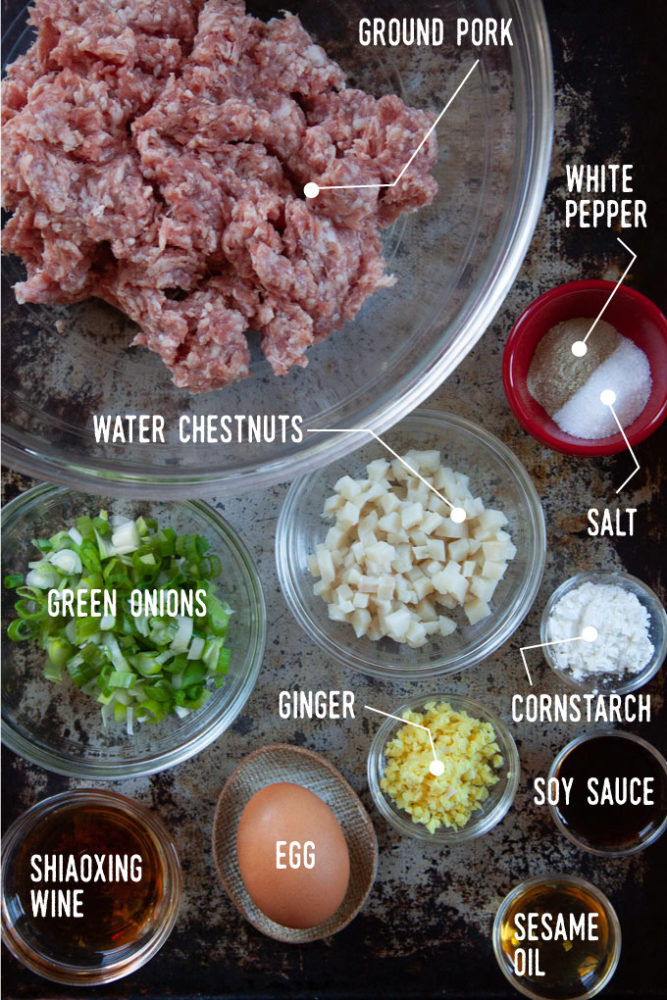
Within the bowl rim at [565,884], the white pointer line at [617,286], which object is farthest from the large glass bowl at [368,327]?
the bowl rim at [565,884]

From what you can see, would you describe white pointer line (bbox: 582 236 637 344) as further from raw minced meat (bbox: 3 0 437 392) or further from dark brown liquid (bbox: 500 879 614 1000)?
dark brown liquid (bbox: 500 879 614 1000)

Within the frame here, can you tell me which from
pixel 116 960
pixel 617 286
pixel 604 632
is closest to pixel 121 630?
pixel 116 960

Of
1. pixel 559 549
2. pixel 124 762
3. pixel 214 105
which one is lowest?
pixel 124 762

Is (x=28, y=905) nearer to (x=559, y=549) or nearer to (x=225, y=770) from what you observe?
(x=225, y=770)

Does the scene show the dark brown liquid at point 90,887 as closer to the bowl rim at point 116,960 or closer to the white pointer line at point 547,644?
the bowl rim at point 116,960

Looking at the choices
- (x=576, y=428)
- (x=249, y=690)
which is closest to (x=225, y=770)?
(x=249, y=690)

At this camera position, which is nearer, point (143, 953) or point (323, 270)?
point (323, 270)
